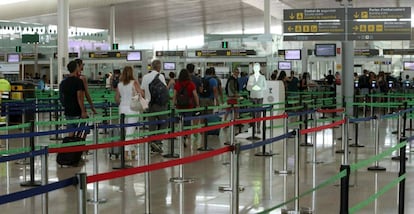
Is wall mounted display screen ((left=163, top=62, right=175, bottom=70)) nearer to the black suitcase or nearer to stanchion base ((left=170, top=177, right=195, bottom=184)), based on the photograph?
the black suitcase

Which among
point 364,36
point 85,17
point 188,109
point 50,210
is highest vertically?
point 85,17

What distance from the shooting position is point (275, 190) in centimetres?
932

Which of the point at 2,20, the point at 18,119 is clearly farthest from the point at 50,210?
the point at 2,20

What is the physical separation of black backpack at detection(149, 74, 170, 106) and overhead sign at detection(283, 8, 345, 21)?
38.6ft

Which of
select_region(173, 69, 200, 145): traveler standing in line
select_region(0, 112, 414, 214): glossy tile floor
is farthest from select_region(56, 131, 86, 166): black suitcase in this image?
select_region(173, 69, 200, 145): traveler standing in line

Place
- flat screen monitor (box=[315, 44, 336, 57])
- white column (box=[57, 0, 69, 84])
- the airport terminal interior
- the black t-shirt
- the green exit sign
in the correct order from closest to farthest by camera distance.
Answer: the airport terminal interior, the black t-shirt, flat screen monitor (box=[315, 44, 336, 57]), white column (box=[57, 0, 69, 84]), the green exit sign

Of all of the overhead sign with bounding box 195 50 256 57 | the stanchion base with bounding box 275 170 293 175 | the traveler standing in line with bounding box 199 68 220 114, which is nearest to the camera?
the stanchion base with bounding box 275 170 293 175

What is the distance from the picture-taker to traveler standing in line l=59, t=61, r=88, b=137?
11477mm

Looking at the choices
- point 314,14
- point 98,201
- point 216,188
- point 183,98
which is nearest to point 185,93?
point 183,98

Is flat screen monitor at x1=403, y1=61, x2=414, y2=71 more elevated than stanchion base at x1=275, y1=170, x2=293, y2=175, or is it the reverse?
flat screen monitor at x1=403, y1=61, x2=414, y2=71

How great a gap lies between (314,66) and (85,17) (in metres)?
16.4

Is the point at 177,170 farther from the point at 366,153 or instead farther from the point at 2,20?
the point at 2,20

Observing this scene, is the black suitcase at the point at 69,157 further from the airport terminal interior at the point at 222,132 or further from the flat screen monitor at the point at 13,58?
the flat screen monitor at the point at 13,58

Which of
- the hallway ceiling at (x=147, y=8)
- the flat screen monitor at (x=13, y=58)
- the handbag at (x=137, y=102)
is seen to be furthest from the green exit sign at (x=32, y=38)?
the handbag at (x=137, y=102)
